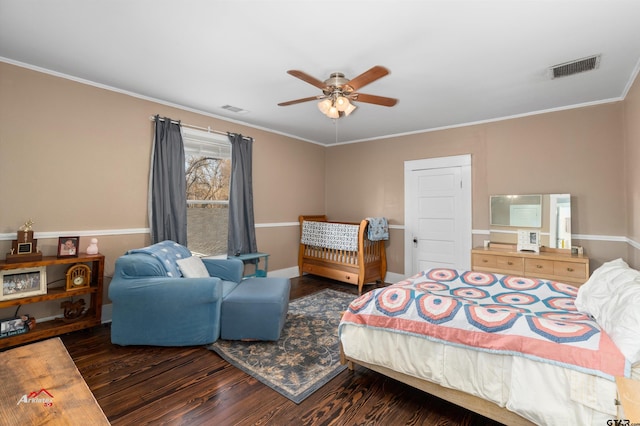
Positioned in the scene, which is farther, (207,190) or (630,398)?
(207,190)

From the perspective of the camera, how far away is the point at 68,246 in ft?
9.27

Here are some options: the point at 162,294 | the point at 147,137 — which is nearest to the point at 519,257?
the point at 162,294

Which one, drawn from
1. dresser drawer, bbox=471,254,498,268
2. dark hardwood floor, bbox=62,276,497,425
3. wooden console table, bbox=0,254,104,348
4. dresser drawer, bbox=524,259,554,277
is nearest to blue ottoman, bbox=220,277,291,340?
dark hardwood floor, bbox=62,276,497,425

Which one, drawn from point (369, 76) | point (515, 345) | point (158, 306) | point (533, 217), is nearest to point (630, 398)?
point (515, 345)

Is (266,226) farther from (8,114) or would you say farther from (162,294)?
(8,114)

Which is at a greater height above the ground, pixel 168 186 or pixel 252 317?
pixel 168 186

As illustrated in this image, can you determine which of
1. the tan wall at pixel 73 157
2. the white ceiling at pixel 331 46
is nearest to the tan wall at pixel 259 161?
the tan wall at pixel 73 157

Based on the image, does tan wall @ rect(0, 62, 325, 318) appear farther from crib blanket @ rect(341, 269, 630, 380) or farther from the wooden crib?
crib blanket @ rect(341, 269, 630, 380)

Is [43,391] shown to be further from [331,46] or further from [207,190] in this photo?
[207,190]

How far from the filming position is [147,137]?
11.5ft

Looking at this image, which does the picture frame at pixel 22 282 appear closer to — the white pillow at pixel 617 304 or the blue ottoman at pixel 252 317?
the blue ottoman at pixel 252 317

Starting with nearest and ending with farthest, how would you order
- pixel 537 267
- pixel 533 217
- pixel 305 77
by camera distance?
pixel 305 77 → pixel 537 267 → pixel 533 217

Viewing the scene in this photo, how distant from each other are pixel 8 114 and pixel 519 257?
548 cm

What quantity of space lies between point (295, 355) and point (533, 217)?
134 inches
